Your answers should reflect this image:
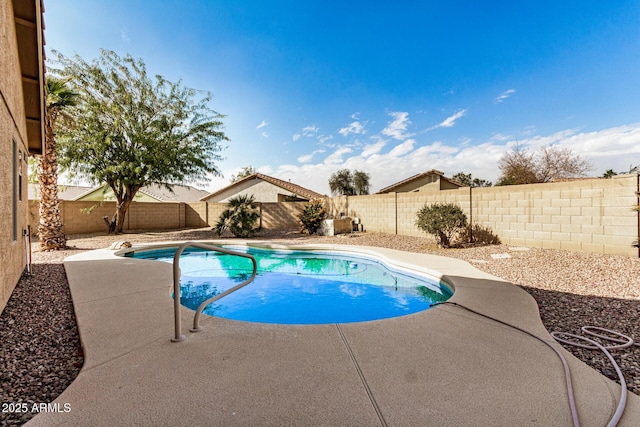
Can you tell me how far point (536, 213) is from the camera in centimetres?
839

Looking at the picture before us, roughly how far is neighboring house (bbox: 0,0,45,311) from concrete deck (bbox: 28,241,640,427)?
6.07 ft

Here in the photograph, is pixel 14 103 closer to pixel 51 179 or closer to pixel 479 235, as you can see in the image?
pixel 51 179

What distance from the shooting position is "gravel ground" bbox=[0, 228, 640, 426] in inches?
96.3

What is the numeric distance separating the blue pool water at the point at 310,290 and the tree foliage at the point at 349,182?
29.5 meters

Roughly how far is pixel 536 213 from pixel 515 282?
13.3 ft

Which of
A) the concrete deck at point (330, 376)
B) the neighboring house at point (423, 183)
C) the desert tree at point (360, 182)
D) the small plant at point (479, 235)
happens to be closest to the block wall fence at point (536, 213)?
the small plant at point (479, 235)

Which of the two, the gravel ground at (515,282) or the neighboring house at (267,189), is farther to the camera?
the neighboring house at (267,189)

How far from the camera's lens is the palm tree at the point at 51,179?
9.44m

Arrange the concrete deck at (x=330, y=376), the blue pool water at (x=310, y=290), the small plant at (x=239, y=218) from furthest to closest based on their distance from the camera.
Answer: the small plant at (x=239, y=218), the blue pool water at (x=310, y=290), the concrete deck at (x=330, y=376)

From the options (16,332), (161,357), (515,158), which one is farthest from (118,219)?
(515,158)

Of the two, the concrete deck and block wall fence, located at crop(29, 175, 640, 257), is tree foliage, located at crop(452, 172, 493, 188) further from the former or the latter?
the concrete deck

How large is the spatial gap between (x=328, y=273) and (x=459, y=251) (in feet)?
14.1

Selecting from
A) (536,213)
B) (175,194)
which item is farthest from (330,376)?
(175,194)

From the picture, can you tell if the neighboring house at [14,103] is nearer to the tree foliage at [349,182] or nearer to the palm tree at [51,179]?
the palm tree at [51,179]
